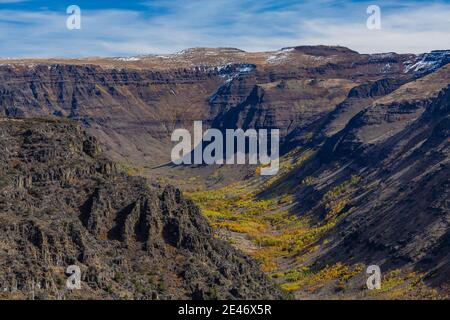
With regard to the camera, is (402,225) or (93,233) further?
(402,225)

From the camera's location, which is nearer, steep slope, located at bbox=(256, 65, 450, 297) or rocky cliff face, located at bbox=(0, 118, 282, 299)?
rocky cliff face, located at bbox=(0, 118, 282, 299)

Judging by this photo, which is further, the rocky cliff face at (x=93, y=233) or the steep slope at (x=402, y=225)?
the steep slope at (x=402, y=225)

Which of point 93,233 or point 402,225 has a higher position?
point 93,233

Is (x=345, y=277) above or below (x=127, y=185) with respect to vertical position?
below
